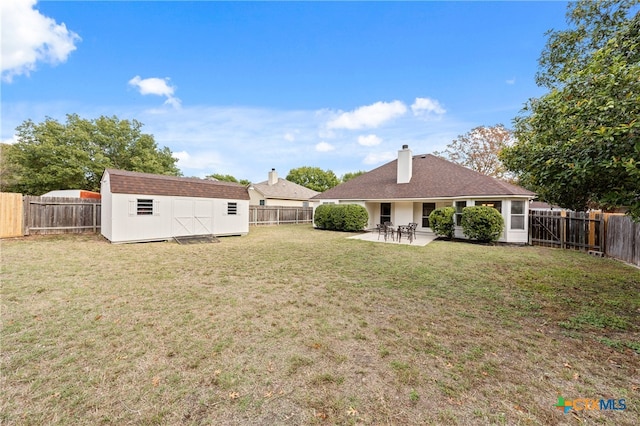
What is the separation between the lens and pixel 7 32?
7.46 meters

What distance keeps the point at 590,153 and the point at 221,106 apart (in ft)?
51.7

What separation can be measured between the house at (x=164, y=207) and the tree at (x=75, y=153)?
14.7 metres

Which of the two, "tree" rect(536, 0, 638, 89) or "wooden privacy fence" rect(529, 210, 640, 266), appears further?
"tree" rect(536, 0, 638, 89)

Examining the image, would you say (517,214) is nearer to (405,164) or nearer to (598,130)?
(405,164)

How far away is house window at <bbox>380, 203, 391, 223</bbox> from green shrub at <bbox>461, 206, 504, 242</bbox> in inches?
227

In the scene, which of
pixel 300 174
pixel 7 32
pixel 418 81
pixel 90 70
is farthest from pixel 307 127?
pixel 300 174

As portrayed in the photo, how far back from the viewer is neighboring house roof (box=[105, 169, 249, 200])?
10.7m

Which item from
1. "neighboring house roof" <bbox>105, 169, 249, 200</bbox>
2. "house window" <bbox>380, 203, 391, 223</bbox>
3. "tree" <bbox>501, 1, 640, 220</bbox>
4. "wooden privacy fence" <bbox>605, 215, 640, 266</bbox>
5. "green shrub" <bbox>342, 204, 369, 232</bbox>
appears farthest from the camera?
"house window" <bbox>380, 203, 391, 223</bbox>

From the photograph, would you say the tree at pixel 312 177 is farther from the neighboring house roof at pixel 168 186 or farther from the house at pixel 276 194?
the neighboring house roof at pixel 168 186

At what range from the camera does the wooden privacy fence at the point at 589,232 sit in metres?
7.97

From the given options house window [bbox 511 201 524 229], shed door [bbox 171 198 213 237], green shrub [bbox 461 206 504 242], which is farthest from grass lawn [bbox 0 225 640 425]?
house window [bbox 511 201 524 229]

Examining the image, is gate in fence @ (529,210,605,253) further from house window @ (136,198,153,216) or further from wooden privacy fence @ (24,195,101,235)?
wooden privacy fence @ (24,195,101,235)

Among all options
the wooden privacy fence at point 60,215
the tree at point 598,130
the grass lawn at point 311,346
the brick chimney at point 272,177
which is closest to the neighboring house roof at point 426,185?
the grass lawn at point 311,346

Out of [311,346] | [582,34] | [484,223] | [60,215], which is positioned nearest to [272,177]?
[60,215]
